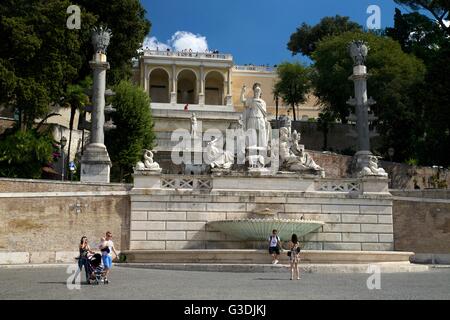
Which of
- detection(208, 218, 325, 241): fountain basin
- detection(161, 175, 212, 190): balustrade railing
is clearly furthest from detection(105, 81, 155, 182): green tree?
detection(208, 218, 325, 241): fountain basin

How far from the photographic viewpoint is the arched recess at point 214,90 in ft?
232

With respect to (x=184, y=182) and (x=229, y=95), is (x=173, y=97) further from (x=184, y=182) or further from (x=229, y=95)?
(x=184, y=182)

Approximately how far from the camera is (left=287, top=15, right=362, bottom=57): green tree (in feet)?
225

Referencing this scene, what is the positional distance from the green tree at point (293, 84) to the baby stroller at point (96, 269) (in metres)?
47.3

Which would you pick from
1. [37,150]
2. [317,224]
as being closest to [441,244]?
[317,224]

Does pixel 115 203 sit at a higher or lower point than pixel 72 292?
higher

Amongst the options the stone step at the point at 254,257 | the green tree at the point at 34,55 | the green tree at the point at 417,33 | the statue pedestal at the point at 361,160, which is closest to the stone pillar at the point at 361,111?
the statue pedestal at the point at 361,160

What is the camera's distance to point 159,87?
70.3 meters

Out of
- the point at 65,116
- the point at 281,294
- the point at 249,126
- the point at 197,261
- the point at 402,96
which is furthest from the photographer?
the point at 65,116

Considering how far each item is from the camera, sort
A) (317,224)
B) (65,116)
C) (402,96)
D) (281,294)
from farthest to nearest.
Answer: (65,116)
(402,96)
(317,224)
(281,294)

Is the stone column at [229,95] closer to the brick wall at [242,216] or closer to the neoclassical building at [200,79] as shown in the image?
the neoclassical building at [200,79]

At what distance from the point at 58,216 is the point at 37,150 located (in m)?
8.14

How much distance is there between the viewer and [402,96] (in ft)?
142

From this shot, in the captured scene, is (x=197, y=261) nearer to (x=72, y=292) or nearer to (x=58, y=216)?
(x=58, y=216)
